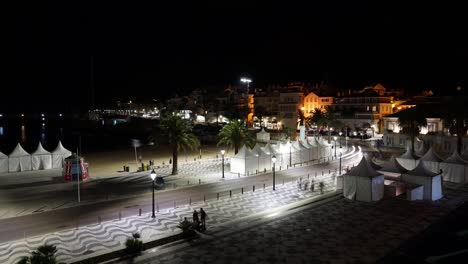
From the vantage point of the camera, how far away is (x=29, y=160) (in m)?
40.1

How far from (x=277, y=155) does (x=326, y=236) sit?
70.7 ft

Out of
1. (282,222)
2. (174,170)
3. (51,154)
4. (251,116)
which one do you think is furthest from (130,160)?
(251,116)

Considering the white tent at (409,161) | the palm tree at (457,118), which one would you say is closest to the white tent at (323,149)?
the white tent at (409,161)

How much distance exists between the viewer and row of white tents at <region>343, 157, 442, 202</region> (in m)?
26.5

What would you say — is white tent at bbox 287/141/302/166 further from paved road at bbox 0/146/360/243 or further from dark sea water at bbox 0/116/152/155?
dark sea water at bbox 0/116/152/155

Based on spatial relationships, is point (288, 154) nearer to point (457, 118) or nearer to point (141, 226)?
point (141, 226)

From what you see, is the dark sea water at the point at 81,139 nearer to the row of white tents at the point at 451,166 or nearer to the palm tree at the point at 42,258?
the palm tree at the point at 42,258

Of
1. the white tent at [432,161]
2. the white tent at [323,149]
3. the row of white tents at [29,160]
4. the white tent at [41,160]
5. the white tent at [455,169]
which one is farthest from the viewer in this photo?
the white tent at [323,149]

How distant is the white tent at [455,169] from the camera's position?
32.9 metres

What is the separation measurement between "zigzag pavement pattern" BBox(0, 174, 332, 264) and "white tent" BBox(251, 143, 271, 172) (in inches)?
344

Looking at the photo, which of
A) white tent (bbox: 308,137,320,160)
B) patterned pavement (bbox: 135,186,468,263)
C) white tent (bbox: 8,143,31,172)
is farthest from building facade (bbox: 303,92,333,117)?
patterned pavement (bbox: 135,186,468,263)

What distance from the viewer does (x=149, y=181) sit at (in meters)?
34.8

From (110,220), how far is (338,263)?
13599 mm

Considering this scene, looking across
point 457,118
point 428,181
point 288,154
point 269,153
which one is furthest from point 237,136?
point 457,118
